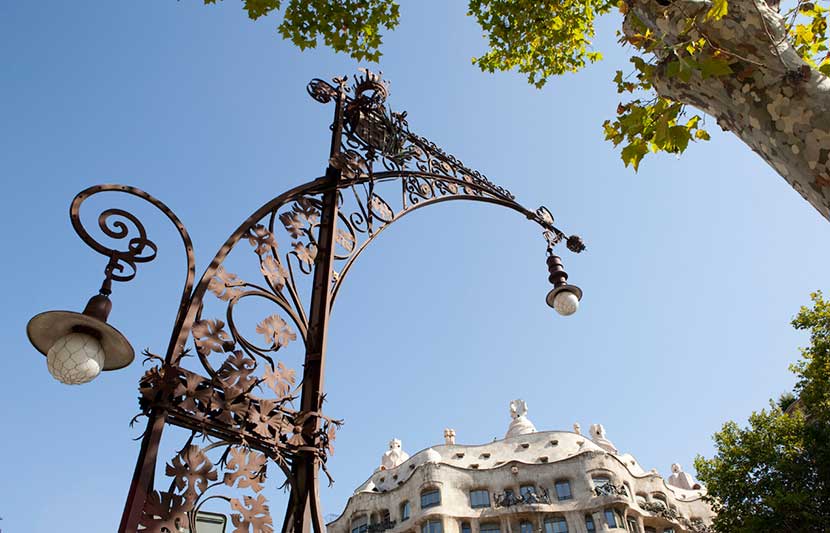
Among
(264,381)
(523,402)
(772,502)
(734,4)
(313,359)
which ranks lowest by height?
(264,381)

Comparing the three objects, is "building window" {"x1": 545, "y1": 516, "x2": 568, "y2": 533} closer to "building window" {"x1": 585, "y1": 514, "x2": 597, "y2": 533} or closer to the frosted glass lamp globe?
"building window" {"x1": 585, "y1": 514, "x2": 597, "y2": 533}

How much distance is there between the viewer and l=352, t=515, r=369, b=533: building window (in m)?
39.6

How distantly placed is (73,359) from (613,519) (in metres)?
39.2

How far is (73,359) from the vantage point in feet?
8.11

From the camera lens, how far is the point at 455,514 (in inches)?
1463

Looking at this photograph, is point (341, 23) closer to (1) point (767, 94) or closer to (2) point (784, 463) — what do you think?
(1) point (767, 94)

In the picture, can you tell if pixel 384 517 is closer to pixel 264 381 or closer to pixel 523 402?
pixel 523 402

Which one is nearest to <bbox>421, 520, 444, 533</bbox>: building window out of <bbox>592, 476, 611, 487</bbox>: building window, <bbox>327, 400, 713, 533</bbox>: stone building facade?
<bbox>327, 400, 713, 533</bbox>: stone building facade

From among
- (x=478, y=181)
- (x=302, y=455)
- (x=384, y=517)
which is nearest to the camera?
(x=302, y=455)

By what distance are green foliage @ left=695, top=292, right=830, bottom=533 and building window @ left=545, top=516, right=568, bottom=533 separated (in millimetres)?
15160

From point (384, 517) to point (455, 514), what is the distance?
210 inches

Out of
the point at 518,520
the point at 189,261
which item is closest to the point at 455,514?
the point at 518,520

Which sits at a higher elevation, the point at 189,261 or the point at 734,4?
the point at 734,4

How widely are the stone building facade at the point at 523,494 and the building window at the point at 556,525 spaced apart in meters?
0.06
